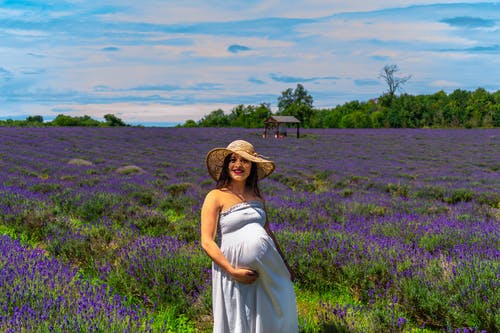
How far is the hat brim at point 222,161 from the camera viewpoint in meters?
2.61

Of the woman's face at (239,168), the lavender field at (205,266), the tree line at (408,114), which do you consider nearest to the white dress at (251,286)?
the woman's face at (239,168)

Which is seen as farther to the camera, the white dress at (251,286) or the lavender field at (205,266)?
the lavender field at (205,266)

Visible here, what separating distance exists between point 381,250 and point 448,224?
2014 millimetres

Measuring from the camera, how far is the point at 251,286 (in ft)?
8.04

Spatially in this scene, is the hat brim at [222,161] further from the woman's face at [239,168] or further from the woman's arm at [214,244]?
the woman's arm at [214,244]

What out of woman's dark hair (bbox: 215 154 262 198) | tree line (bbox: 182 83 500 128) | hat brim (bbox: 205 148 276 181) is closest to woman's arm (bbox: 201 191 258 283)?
woman's dark hair (bbox: 215 154 262 198)

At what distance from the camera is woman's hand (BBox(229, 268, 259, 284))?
2.34 meters

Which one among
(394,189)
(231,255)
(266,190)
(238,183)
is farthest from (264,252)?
(394,189)

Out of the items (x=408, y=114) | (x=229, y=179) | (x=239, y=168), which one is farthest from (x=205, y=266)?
(x=408, y=114)

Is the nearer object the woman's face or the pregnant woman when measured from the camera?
the pregnant woman

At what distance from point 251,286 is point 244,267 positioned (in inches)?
6.3

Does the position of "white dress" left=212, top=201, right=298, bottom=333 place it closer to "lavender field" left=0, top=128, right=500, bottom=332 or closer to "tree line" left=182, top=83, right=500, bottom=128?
"lavender field" left=0, top=128, right=500, bottom=332

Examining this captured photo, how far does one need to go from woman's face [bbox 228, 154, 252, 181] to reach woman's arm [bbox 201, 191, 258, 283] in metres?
0.16

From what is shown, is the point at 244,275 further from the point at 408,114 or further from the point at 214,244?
the point at 408,114
